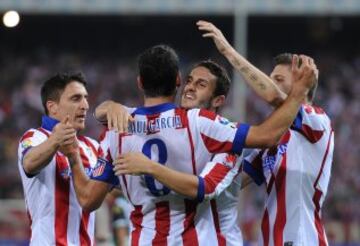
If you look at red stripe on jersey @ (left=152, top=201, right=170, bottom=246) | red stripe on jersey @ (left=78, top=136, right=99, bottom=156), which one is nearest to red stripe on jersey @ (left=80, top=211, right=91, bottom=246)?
red stripe on jersey @ (left=78, top=136, right=99, bottom=156)

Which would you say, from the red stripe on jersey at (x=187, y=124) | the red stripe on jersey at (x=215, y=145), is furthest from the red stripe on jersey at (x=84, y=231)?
the red stripe on jersey at (x=215, y=145)

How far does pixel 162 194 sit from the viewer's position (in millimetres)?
5871

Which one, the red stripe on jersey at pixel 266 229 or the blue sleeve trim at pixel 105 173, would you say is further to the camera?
the red stripe on jersey at pixel 266 229

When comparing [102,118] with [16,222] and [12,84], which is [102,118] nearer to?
[16,222]

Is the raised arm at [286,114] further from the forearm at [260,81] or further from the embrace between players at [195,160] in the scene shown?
the forearm at [260,81]

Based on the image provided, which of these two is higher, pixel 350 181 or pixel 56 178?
pixel 56 178

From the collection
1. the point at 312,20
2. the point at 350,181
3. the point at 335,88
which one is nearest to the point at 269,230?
the point at 350,181

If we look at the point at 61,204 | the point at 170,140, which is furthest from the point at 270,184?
the point at 61,204

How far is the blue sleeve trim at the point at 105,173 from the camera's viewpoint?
6.01m

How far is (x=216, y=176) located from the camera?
5.77m

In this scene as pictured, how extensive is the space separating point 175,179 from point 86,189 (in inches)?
31.8

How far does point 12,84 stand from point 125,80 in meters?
2.76

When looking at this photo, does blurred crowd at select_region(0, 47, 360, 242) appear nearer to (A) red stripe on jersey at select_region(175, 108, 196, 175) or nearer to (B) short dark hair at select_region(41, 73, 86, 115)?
(B) short dark hair at select_region(41, 73, 86, 115)

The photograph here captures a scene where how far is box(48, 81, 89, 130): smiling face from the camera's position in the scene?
7.14 meters
